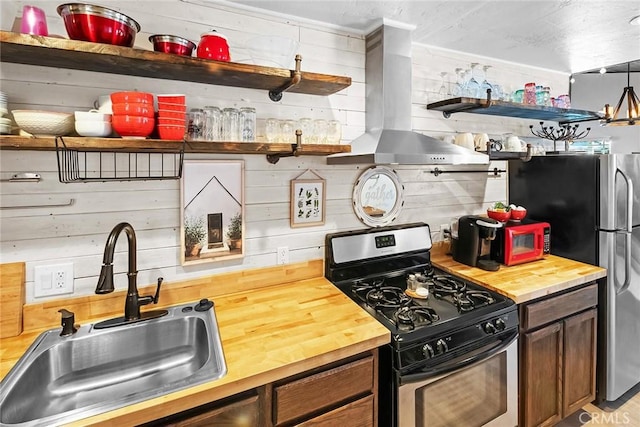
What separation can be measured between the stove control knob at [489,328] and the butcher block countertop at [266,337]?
20.7 inches

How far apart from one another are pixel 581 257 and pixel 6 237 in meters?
3.05

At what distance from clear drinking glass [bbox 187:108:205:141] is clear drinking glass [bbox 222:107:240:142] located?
9 cm

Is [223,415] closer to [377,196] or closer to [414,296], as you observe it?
[414,296]

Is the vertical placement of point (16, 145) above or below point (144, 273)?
above

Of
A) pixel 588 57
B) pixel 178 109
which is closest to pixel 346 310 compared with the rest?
pixel 178 109

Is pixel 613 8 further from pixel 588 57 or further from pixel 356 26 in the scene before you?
pixel 356 26

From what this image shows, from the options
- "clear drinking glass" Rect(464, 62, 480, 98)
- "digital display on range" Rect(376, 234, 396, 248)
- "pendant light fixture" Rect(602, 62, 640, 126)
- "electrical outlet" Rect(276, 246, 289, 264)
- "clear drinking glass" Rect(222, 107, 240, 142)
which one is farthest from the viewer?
"pendant light fixture" Rect(602, 62, 640, 126)

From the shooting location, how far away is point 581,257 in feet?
7.02

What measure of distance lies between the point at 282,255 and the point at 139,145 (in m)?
0.91

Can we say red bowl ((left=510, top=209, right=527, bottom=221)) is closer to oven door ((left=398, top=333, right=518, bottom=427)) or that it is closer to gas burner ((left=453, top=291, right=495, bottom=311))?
gas burner ((left=453, top=291, right=495, bottom=311))

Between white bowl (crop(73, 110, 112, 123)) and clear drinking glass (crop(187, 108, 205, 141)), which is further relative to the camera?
clear drinking glass (crop(187, 108, 205, 141))

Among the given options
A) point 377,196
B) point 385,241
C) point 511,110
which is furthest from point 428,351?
point 511,110

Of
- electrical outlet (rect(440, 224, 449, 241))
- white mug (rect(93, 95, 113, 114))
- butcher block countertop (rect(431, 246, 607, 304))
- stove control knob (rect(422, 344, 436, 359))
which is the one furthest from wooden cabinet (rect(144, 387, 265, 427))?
electrical outlet (rect(440, 224, 449, 241))

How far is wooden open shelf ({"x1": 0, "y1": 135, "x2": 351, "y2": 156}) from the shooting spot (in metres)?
1.05
